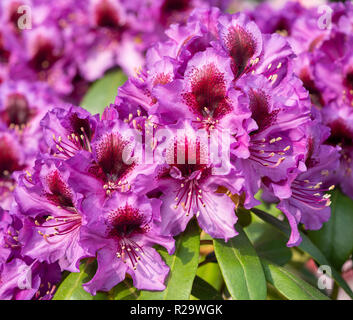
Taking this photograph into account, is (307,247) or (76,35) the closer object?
(307,247)

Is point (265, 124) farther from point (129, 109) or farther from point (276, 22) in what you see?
point (276, 22)

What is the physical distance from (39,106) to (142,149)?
28.5 inches

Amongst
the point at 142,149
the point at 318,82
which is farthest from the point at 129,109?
the point at 318,82

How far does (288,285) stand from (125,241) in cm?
33

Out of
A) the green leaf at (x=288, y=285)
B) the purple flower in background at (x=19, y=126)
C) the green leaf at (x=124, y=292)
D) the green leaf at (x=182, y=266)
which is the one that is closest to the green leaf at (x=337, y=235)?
the green leaf at (x=288, y=285)

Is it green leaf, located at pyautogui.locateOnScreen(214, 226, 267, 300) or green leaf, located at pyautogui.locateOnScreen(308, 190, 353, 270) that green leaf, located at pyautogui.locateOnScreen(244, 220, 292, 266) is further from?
green leaf, located at pyautogui.locateOnScreen(214, 226, 267, 300)

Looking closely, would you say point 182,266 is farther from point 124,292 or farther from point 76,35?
point 76,35

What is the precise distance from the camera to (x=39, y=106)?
1.62m

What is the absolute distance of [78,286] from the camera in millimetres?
1024

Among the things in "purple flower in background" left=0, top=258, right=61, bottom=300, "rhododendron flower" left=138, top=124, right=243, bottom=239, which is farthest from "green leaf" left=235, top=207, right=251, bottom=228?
"purple flower in background" left=0, top=258, right=61, bottom=300

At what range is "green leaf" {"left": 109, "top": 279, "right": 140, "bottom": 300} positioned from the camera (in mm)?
1020

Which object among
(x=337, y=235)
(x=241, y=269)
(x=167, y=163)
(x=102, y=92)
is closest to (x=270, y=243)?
(x=337, y=235)

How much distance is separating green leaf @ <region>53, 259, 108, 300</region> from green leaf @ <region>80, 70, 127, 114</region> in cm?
79

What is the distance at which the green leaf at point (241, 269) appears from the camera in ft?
3.18
